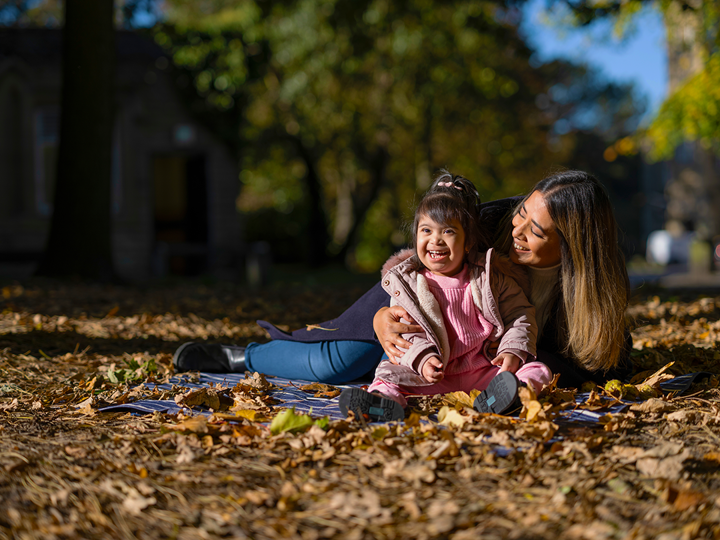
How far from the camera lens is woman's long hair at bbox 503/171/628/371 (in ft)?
10.1

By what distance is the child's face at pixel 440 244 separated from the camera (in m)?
3.03

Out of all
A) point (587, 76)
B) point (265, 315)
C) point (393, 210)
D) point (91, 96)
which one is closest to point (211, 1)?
point (393, 210)

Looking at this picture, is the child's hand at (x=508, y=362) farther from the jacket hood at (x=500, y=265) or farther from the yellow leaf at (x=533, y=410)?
the jacket hood at (x=500, y=265)

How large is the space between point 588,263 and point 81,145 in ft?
24.8

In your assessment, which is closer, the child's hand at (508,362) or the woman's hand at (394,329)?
the child's hand at (508,362)

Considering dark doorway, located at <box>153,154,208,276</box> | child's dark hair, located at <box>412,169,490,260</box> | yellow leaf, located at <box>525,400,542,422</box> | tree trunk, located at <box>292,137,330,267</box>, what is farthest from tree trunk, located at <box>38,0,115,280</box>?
tree trunk, located at <box>292,137,330,267</box>

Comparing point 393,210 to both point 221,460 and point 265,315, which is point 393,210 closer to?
point 265,315

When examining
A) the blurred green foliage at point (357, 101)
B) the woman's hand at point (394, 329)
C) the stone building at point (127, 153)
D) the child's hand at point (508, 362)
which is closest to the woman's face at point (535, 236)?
the child's hand at point (508, 362)

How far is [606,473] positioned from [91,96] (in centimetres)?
845

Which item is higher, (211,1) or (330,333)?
(211,1)

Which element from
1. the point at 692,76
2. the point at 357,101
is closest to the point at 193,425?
the point at 692,76

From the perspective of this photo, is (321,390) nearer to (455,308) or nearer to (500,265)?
(455,308)

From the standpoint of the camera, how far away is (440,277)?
3.15 meters

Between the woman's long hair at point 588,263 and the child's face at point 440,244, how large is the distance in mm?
478
